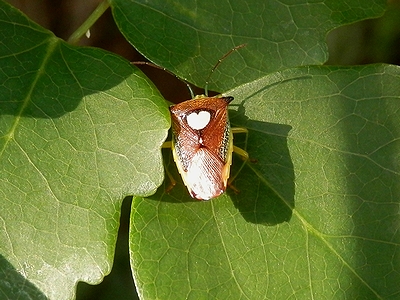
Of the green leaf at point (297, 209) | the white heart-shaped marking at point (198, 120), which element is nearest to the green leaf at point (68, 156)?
the green leaf at point (297, 209)

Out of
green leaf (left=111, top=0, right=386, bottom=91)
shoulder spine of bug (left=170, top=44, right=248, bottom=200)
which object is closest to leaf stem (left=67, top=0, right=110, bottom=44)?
green leaf (left=111, top=0, right=386, bottom=91)

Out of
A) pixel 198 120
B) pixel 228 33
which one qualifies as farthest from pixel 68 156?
pixel 228 33

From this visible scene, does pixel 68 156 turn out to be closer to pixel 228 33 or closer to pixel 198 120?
pixel 198 120

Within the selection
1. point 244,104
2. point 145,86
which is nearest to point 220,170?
point 244,104

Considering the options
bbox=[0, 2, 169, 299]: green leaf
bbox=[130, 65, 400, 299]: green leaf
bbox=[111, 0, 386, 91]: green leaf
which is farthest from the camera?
bbox=[111, 0, 386, 91]: green leaf

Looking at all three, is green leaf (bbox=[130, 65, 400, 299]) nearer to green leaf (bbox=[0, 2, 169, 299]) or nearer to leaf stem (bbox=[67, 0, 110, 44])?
green leaf (bbox=[0, 2, 169, 299])

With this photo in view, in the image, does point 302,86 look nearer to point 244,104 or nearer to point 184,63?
point 244,104

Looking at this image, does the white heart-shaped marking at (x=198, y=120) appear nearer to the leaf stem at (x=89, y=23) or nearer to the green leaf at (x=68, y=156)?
the green leaf at (x=68, y=156)
